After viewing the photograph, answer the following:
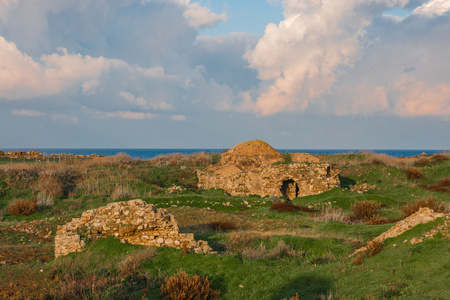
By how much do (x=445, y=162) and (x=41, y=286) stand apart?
1700 inches

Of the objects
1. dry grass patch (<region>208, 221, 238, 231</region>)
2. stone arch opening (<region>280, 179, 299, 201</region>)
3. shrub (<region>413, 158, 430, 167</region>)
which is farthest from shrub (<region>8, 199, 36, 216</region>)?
shrub (<region>413, 158, 430, 167</region>)

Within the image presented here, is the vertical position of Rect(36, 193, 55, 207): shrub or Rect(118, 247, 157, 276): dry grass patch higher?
Rect(118, 247, 157, 276): dry grass patch

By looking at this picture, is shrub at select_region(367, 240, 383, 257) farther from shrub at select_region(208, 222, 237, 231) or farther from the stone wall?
the stone wall

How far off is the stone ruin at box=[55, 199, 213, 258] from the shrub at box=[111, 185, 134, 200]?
516 inches

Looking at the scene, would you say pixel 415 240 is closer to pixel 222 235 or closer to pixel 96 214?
pixel 222 235

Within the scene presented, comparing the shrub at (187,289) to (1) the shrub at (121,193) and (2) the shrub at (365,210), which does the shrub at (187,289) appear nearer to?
(2) the shrub at (365,210)

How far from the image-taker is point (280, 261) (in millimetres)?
9227

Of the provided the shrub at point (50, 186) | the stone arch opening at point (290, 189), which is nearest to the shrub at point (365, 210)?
the stone arch opening at point (290, 189)

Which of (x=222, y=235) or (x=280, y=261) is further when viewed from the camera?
(x=222, y=235)

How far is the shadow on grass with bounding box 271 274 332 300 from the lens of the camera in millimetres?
6652

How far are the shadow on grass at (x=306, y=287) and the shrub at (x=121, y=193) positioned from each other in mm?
17990

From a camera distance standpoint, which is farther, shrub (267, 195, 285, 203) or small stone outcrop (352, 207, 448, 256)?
shrub (267, 195, 285, 203)

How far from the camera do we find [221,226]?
1505 centimetres

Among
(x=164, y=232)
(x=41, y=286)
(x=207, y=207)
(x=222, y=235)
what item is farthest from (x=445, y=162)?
(x=41, y=286)
